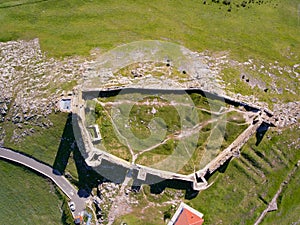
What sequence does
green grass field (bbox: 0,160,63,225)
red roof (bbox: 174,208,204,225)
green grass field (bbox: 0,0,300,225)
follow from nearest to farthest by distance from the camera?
red roof (bbox: 174,208,204,225)
green grass field (bbox: 0,0,300,225)
green grass field (bbox: 0,160,63,225)

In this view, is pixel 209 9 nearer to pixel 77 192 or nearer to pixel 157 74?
pixel 157 74

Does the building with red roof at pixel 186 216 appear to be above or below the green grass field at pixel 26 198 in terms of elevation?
above

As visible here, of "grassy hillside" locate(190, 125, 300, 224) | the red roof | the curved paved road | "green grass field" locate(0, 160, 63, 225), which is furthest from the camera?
"green grass field" locate(0, 160, 63, 225)

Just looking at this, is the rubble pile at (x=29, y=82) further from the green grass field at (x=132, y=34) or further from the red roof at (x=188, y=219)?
the red roof at (x=188, y=219)

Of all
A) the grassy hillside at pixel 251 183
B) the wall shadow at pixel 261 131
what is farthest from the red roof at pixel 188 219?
the wall shadow at pixel 261 131

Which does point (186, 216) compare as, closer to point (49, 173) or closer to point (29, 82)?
point (49, 173)

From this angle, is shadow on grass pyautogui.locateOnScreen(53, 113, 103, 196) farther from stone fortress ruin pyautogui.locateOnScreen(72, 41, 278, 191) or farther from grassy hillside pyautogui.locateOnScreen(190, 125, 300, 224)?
grassy hillside pyautogui.locateOnScreen(190, 125, 300, 224)

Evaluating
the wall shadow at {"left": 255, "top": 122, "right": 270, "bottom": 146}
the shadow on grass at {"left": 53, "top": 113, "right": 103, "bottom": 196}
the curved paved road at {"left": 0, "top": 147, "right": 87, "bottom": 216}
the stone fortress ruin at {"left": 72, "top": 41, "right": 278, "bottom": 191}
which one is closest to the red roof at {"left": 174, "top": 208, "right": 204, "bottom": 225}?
the stone fortress ruin at {"left": 72, "top": 41, "right": 278, "bottom": 191}
